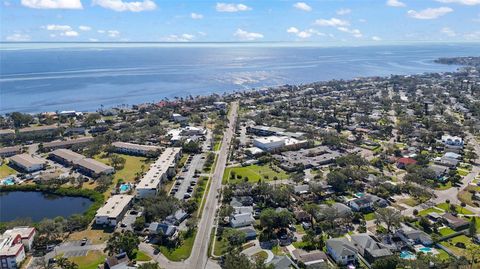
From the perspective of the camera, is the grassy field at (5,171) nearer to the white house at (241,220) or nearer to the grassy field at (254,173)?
the grassy field at (254,173)

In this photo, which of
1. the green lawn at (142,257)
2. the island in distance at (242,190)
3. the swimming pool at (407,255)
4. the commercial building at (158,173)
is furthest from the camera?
the commercial building at (158,173)

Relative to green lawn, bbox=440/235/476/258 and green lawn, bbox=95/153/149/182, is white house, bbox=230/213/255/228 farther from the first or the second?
green lawn, bbox=95/153/149/182

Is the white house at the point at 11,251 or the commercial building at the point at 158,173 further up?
the commercial building at the point at 158,173

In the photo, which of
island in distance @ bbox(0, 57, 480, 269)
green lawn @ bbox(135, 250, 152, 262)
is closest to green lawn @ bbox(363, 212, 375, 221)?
island in distance @ bbox(0, 57, 480, 269)

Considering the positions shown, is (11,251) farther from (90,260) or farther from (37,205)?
(37,205)

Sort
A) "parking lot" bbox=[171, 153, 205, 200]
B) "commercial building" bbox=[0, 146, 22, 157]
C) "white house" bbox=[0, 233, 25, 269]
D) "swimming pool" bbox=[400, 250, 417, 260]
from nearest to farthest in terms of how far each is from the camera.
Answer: "white house" bbox=[0, 233, 25, 269] → "swimming pool" bbox=[400, 250, 417, 260] → "parking lot" bbox=[171, 153, 205, 200] → "commercial building" bbox=[0, 146, 22, 157]

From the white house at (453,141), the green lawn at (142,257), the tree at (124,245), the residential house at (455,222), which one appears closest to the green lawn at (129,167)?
the tree at (124,245)
